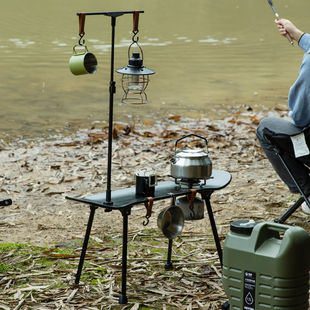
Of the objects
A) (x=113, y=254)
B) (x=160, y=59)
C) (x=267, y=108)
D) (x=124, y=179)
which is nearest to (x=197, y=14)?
(x=160, y=59)

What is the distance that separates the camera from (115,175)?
6.58m

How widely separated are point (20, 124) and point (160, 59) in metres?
5.82

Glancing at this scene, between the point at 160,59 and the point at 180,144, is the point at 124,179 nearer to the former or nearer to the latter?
the point at 180,144

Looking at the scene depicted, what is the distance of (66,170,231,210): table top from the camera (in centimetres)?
377

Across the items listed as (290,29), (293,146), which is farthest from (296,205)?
(290,29)

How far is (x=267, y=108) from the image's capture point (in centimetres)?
1023

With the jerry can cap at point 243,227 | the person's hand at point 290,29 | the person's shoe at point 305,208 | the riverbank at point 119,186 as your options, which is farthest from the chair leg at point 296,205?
the jerry can cap at point 243,227

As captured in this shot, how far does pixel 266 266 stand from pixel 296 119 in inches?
66.7

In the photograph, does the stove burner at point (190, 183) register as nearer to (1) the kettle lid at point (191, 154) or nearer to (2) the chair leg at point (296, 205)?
(1) the kettle lid at point (191, 154)

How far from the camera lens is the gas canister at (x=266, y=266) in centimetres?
320

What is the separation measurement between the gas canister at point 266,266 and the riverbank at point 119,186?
1.49ft

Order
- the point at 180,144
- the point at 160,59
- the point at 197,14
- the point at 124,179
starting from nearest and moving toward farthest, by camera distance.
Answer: the point at 124,179 → the point at 180,144 → the point at 160,59 → the point at 197,14

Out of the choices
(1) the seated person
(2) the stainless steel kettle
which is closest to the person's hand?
(1) the seated person

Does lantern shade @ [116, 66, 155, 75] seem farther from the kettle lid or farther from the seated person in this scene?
the seated person
